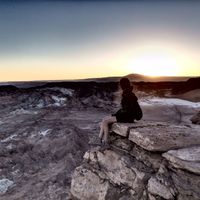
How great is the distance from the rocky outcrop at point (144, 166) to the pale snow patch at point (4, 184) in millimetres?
7484

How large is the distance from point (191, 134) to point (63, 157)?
13.0m

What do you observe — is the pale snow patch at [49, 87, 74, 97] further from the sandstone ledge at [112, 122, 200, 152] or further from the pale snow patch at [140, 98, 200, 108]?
the sandstone ledge at [112, 122, 200, 152]

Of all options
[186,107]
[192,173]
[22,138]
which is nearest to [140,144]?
[192,173]

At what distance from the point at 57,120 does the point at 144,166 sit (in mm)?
18008

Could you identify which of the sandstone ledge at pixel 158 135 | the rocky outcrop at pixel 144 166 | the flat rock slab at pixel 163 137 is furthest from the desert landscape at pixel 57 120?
the flat rock slab at pixel 163 137

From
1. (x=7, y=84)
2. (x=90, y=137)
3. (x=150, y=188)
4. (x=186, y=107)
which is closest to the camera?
(x=150, y=188)

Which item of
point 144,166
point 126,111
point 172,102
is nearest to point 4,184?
point 126,111

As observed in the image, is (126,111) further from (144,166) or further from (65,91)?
(65,91)

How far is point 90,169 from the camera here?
11.9 m

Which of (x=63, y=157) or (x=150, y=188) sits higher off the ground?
(x=150, y=188)

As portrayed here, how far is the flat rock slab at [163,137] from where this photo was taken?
10055mm

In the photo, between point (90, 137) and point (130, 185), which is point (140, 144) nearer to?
point (130, 185)

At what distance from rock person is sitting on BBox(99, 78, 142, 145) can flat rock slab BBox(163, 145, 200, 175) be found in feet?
6.54

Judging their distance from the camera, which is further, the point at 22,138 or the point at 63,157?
the point at 22,138
